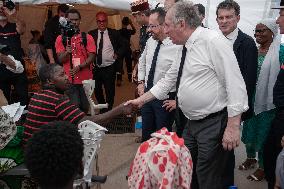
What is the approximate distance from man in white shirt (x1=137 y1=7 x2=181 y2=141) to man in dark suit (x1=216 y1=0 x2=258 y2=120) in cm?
58

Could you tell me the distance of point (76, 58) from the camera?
636cm

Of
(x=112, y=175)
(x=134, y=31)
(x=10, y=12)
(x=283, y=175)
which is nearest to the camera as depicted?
(x=283, y=175)

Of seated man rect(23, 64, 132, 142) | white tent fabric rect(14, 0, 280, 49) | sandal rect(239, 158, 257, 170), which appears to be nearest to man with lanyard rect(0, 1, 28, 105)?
white tent fabric rect(14, 0, 280, 49)

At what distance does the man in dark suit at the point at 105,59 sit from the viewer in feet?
24.1

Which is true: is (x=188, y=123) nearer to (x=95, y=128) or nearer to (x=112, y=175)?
(x=95, y=128)

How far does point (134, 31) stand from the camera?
10227mm

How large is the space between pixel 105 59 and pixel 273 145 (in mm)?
4066

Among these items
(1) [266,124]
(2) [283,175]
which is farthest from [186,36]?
(1) [266,124]

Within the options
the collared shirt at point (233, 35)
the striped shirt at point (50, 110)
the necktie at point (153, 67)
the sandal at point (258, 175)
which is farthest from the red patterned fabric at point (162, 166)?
the sandal at point (258, 175)

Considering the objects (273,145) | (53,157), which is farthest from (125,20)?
(53,157)

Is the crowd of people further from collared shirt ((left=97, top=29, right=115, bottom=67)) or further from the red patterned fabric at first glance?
collared shirt ((left=97, top=29, right=115, bottom=67))

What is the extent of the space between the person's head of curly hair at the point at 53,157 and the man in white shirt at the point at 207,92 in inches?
56.6

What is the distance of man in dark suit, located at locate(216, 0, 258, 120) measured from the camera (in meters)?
3.92

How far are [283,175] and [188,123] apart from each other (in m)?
0.94
